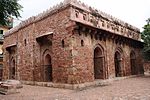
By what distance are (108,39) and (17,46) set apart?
764 centimetres

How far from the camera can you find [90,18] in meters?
11.3

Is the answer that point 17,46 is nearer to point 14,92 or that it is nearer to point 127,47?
point 14,92

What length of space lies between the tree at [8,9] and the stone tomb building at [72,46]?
3.00 m

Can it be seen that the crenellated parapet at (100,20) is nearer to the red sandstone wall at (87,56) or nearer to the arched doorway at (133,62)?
the red sandstone wall at (87,56)

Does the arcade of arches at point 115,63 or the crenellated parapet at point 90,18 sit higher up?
the crenellated parapet at point 90,18

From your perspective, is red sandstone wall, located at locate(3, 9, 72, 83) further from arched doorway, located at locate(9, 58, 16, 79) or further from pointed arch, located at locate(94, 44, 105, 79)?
pointed arch, located at locate(94, 44, 105, 79)

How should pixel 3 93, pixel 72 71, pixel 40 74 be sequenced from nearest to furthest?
pixel 3 93, pixel 72 71, pixel 40 74

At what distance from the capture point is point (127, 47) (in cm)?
1533

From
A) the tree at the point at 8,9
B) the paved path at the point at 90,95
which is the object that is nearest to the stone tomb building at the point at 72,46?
the paved path at the point at 90,95

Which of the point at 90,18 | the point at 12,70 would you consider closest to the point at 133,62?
the point at 90,18

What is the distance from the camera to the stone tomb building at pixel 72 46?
9977mm

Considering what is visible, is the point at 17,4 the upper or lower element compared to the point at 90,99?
upper

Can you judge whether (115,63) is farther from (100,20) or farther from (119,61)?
(100,20)

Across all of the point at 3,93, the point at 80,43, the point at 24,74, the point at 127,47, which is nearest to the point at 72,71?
the point at 80,43
